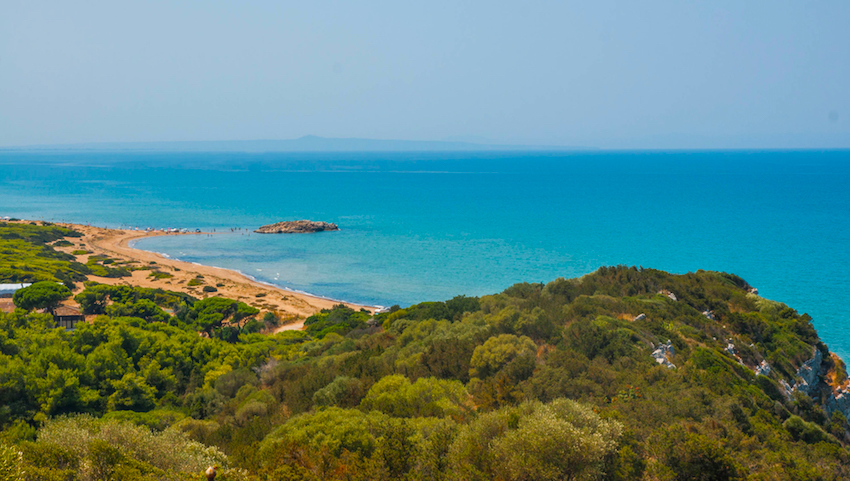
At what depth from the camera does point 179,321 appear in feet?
117

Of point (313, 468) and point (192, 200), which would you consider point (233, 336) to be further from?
point (192, 200)

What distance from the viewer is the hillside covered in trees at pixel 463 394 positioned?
448 inches

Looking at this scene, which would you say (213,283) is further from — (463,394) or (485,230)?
(485,230)

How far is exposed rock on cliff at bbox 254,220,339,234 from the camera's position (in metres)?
83.7

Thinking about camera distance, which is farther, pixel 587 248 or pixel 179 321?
pixel 587 248

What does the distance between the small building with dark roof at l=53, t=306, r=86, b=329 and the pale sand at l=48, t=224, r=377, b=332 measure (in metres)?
7.01

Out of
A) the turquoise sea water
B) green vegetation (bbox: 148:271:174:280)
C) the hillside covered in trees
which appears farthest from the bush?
green vegetation (bbox: 148:271:174:280)

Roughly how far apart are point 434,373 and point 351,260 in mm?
45186

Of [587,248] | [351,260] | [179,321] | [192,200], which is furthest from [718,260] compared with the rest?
[192,200]

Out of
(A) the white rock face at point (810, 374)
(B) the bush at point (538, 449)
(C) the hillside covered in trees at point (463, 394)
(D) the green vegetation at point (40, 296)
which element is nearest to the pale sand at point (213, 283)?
(D) the green vegetation at point (40, 296)

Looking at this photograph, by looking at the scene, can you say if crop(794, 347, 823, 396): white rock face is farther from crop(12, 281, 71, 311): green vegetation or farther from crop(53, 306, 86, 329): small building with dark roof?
crop(12, 281, 71, 311): green vegetation

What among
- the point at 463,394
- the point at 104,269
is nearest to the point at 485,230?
the point at 104,269

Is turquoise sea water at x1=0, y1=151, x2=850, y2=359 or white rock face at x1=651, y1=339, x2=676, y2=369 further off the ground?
white rock face at x1=651, y1=339, x2=676, y2=369

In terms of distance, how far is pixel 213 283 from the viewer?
172 feet
